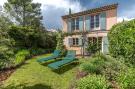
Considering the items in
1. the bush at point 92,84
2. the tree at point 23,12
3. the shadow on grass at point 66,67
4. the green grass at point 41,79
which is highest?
the tree at point 23,12

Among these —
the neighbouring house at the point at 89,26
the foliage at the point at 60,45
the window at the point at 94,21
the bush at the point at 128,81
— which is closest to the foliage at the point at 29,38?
the neighbouring house at the point at 89,26

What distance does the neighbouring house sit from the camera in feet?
85.0

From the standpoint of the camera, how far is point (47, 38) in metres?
36.3

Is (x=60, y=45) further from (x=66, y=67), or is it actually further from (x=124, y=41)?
(x=124, y=41)

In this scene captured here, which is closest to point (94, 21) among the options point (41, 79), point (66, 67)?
point (66, 67)

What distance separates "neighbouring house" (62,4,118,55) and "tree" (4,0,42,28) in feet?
33.3

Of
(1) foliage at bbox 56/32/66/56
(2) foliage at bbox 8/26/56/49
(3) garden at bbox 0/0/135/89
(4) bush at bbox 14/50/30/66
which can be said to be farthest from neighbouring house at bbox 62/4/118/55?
(4) bush at bbox 14/50/30/66

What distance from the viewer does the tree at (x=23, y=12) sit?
39969 mm

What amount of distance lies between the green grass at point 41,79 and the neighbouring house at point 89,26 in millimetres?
9643

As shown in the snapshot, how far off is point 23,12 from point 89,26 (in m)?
18.2

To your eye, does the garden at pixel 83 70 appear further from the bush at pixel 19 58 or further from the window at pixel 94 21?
the window at pixel 94 21

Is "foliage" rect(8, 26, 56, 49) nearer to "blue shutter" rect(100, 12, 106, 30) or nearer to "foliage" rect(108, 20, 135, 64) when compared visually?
"blue shutter" rect(100, 12, 106, 30)

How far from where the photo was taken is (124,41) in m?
14.5

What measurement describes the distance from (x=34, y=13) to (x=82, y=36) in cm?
1794
